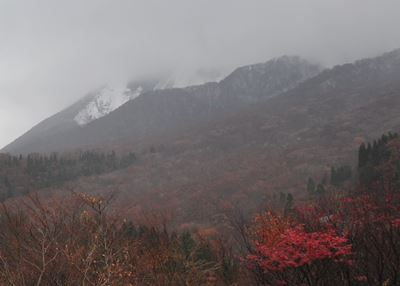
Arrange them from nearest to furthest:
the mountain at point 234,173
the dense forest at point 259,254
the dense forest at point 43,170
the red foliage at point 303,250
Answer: the red foliage at point 303,250, the dense forest at point 259,254, the dense forest at point 43,170, the mountain at point 234,173

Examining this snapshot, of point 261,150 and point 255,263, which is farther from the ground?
point 255,263

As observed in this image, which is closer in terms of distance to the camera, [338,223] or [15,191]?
[338,223]

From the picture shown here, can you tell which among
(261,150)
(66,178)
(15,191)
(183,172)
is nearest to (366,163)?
(15,191)

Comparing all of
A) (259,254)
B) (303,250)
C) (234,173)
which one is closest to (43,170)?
(234,173)

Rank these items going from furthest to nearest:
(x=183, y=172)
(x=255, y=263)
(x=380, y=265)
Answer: (x=183, y=172)
(x=255, y=263)
(x=380, y=265)

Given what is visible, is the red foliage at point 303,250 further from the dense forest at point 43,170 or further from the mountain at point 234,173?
the dense forest at point 43,170

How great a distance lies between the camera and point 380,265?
13.0 metres

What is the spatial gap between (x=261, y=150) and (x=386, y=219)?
173m

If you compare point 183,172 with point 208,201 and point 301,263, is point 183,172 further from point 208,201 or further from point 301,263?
point 301,263

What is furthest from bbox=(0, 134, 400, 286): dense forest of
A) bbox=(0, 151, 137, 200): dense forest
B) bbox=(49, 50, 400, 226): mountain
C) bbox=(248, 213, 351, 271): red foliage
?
bbox=(0, 151, 137, 200): dense forest

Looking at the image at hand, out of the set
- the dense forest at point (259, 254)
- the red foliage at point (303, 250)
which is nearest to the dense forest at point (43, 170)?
the dense forest at point (259, 254)

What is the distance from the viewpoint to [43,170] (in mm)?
122812

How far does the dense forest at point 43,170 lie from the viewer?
104269mm

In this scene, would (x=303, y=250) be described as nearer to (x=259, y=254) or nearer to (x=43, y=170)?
(x=259, y=254)
